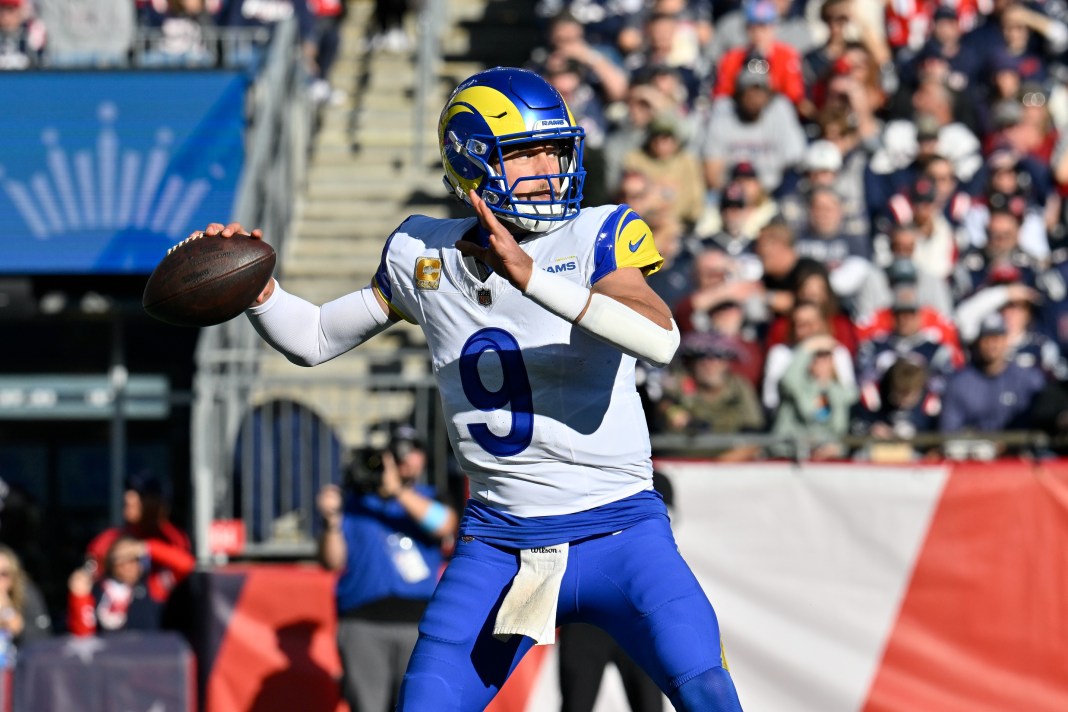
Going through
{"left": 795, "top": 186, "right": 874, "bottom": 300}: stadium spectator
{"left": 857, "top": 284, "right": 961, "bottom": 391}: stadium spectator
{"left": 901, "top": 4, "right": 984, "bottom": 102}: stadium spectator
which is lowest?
{"left": 857, "top": 284, "right": 961, "bottom": 391}: stadium spectator

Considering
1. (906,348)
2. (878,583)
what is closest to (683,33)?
(906,348)

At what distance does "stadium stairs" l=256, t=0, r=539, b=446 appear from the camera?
9258mm

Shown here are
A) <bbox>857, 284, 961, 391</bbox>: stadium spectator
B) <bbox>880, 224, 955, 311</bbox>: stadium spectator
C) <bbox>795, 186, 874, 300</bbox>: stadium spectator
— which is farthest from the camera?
<bbox>795, 186, 874, 300</bbox>: stadium spectator

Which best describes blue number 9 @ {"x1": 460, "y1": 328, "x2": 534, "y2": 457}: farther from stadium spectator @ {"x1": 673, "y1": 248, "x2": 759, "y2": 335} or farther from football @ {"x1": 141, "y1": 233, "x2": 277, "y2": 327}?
stadium spectator @ {"x1": 673, "y1": 248, "x2": 759, "y2": 335}

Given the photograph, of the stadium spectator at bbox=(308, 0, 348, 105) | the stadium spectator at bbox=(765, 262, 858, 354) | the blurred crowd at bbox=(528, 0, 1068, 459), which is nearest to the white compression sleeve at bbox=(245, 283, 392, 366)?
the blurred crowd at bbox=(528, 0, 1068, 459)

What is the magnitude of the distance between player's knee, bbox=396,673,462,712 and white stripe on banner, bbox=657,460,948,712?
3.50m

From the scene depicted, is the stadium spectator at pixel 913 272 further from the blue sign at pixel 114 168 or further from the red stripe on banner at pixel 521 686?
the blue sign at pixel 114 168

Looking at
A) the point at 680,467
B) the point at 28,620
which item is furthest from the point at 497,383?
the point at 28,620

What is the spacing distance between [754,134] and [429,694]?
7.14m

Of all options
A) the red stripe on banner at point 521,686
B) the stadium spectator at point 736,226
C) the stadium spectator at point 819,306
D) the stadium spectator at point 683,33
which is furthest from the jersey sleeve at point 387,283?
the stadium spectator at point 683,33

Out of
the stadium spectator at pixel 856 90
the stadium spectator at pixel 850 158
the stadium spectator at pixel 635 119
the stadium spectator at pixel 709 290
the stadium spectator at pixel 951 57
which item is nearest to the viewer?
the stadium spectator at pixel 709 290

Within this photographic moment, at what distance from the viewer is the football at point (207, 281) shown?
4.56 m

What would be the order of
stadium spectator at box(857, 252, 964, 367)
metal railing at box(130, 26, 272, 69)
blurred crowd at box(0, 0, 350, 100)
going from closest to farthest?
stadium spectator at box(857, 252, 964, 367) → metal railing at box(130, 26, 272, 69) → blurred crowd at box(0, 0, 350, 100)

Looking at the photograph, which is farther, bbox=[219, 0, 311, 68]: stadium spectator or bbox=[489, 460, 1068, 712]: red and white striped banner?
bbox=[219, 0, 311, 68]: stadium spectator
